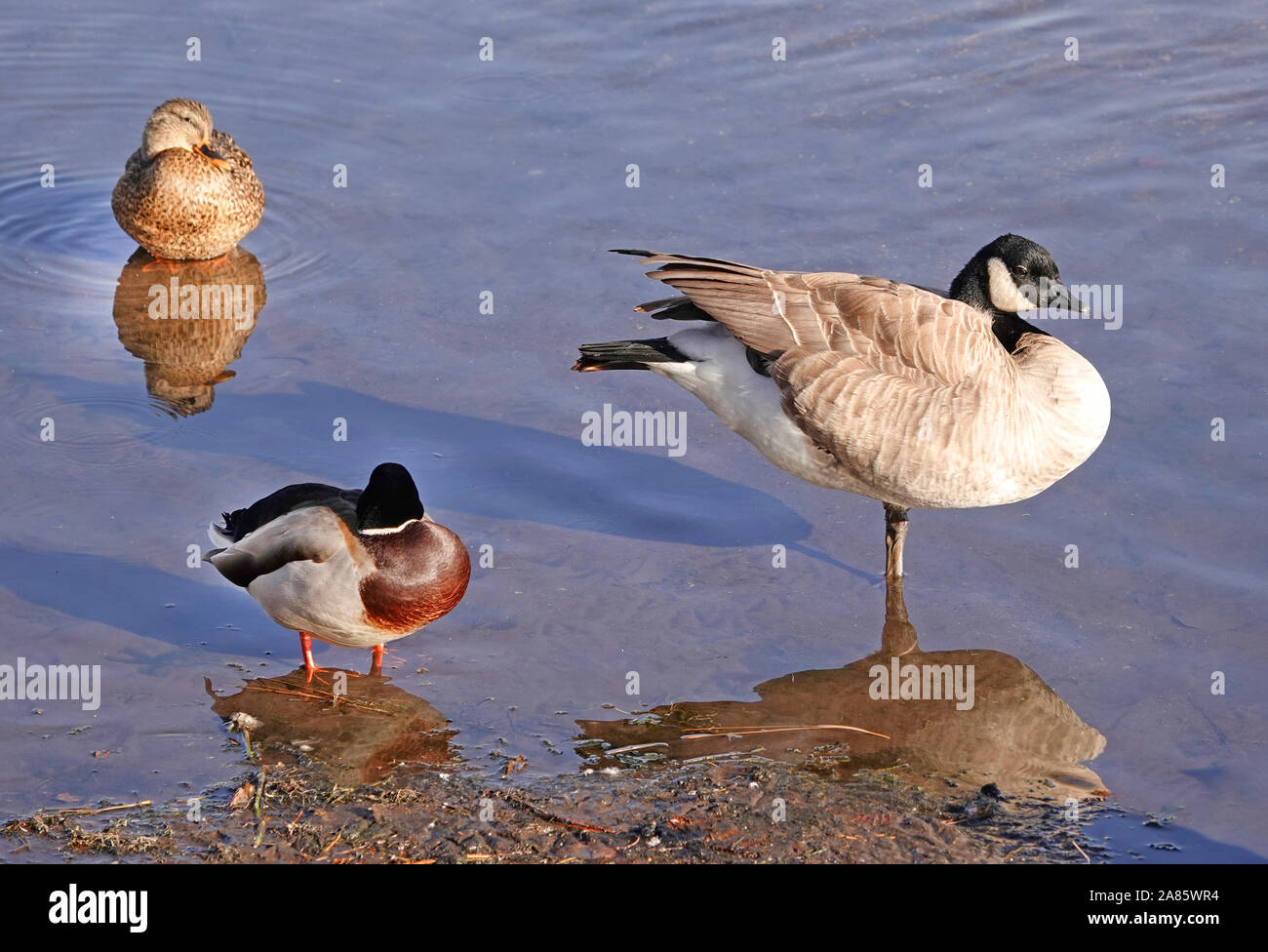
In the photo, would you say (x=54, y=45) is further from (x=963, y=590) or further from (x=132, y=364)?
(x=963, y=590)

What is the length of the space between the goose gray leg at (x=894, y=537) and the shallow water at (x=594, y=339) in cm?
19

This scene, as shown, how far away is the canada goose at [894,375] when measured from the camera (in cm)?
716

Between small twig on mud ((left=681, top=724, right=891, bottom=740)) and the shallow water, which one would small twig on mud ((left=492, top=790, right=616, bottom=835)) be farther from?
small twig on mud ((left=681, top=724, right=891, bottom=740))

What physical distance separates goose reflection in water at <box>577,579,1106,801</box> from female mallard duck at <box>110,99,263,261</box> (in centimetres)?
558

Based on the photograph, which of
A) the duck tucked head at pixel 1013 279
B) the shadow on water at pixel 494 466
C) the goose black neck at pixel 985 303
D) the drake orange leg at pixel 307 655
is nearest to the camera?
the drake orange leg at pixel 307 655

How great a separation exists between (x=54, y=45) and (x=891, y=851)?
453 inches

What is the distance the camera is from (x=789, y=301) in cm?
742

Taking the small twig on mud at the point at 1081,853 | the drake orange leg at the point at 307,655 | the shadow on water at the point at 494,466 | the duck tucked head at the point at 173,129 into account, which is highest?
the duck tucked head at the point at 173,129

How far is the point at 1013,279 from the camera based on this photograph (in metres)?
7.58

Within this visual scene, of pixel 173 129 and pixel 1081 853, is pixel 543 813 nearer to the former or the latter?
pixel 1081 853

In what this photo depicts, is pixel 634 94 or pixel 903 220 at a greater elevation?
pixel 634 94

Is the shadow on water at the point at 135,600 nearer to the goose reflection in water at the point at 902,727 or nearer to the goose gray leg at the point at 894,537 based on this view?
the goose reflection in water at the point at 902,727

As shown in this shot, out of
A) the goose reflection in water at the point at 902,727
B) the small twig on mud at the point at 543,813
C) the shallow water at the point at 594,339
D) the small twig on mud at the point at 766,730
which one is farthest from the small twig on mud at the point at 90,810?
the small twig on mud at the point at 766,730

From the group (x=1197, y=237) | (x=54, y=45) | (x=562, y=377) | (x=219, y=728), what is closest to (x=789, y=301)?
(x=562, y=377)
